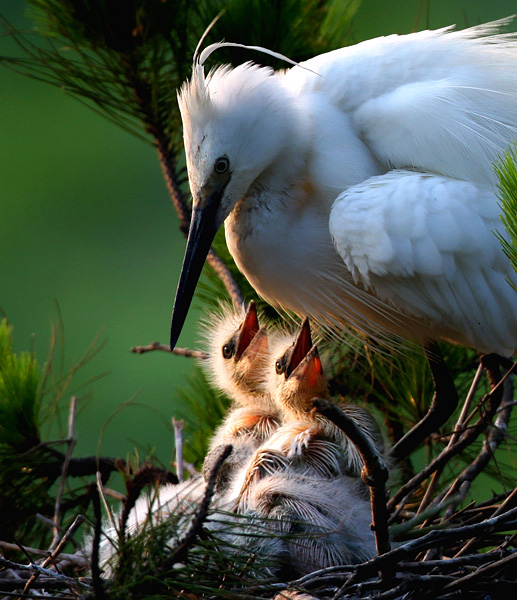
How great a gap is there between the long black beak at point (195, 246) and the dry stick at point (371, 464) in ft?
1.73

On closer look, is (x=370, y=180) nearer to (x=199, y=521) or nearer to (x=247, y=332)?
(x=247, y=332)

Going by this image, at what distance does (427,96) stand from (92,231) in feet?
12.5

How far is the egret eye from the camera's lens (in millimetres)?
1306

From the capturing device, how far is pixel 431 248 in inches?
48.6

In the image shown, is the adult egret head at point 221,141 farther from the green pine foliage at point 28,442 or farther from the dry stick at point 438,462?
the dry stick at point 438,462

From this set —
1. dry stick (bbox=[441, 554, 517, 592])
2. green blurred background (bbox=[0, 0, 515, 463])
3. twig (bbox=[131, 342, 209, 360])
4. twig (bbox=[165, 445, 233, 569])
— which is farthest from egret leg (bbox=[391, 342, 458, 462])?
green blurred background (bbox=[0, 0, 515, 463])

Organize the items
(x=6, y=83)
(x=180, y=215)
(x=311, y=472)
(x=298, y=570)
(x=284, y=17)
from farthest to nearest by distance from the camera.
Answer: (x=6, y=83) < (x=180, y=215) < (x=284, y=17) < (x=311, y=472) < (x=298, y=570)

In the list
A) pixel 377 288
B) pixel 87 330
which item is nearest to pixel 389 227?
pixel 377 288

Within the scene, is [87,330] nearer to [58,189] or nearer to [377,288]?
[58,189]

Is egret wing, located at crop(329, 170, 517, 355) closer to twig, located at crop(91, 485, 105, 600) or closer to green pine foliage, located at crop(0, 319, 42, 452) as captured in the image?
green pine foliage, located at crop(0, 319, 42, 452)

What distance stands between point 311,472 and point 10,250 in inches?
→ 164

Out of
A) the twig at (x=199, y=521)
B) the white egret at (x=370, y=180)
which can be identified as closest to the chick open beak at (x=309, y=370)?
the white egret at (x=370, y=180)

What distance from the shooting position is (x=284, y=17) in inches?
59.6

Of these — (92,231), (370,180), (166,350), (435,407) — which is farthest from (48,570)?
(92,231)
